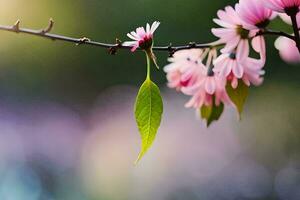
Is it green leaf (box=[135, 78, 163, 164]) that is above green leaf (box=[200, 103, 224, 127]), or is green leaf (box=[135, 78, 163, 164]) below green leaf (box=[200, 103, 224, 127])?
below

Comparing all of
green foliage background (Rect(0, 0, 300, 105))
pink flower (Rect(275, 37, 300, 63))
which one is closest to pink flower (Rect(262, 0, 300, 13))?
pink flower (Rect(275, 37, 300, 63))

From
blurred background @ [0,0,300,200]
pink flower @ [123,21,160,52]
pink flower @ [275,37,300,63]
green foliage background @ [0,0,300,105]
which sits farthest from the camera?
blurred background @ [0,0,300,200]

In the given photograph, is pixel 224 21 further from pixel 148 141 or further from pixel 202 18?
pixel 202 18

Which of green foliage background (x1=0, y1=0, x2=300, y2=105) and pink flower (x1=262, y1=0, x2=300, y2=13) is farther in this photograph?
green foliage background (x1=0, y1=0, x2=300, y2=105)

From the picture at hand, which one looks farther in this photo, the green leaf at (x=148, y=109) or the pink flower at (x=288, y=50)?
the pink flower at (x=288, y=50)

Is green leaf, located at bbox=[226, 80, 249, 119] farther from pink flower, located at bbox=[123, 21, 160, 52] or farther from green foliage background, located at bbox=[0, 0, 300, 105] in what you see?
green foliage background, located at bbox=[0, 0, 300, 105]

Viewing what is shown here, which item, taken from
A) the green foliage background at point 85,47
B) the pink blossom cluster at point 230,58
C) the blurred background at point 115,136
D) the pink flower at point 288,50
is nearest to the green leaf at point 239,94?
the pink blossom cluster at point 230,58

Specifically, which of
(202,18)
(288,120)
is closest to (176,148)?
(288,120)

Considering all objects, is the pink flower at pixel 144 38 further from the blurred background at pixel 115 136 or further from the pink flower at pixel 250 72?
the blurred background at pixel 115 136
